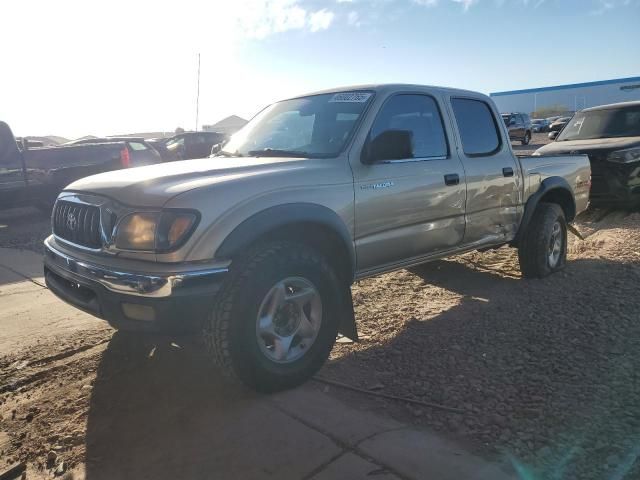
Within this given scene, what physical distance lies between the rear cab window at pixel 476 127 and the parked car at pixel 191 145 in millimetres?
13304

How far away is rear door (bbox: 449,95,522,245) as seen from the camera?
461 cm

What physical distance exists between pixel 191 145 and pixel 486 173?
14185 millimetres

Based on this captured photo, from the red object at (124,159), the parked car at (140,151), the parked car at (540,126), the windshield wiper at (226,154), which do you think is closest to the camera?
the windshield wiper at (226,154)

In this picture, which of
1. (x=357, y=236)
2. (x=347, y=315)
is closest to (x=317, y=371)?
(x=347, y=315)

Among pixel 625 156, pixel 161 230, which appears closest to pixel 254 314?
pixel 161 230

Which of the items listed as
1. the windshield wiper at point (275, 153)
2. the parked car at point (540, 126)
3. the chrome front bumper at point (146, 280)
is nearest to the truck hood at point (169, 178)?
the windshield wiper at point (275, 153)

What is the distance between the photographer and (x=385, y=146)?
3.76 m

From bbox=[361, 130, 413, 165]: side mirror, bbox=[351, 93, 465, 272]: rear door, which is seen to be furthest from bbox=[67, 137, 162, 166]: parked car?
bbox=[361, 130, 413, 165]: side mirror

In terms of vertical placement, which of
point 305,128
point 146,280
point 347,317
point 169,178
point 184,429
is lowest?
point 184,429

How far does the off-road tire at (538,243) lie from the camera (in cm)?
536

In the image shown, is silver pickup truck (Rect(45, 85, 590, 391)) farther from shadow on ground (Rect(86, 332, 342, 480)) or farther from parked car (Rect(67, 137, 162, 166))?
parked car (Rect(67, 137, 162, 166))

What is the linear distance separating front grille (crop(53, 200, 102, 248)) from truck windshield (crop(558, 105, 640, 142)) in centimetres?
878

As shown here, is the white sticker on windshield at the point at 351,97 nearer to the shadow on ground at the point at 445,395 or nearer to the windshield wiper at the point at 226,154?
the windshield wiper at the point at 226,154

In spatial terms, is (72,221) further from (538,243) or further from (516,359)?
(538,243)
